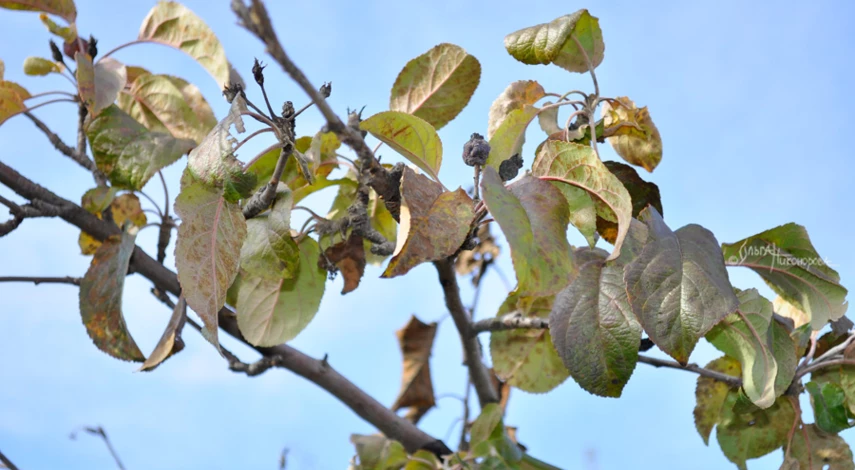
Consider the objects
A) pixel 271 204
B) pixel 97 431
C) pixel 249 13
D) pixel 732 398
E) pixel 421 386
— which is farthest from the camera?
pixel 421 386

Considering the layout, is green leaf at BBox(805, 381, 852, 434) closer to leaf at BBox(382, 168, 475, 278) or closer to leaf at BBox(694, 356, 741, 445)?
leaf at BBox(694, 356, 741, 445)

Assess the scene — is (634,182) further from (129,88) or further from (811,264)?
(129,88)

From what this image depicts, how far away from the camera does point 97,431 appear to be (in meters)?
1.47

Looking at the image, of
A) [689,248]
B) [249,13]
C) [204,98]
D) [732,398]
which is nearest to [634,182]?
[689,248]

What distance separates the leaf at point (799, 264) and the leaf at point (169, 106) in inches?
43.0

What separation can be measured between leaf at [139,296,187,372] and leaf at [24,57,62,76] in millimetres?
700

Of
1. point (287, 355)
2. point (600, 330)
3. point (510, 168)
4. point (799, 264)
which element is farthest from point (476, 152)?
point (287, 355)

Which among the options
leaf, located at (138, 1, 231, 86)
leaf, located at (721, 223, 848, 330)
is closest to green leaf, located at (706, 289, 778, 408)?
leaf, located at (721, 223, 848, 330)

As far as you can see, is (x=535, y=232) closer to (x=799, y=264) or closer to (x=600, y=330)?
(x=600, y=330)

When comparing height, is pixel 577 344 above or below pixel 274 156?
below

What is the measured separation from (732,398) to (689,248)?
0.58 m

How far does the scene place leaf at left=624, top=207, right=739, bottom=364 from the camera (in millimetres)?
868

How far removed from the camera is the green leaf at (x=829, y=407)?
1.25m

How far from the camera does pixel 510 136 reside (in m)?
1.10
